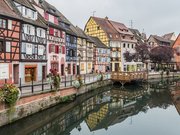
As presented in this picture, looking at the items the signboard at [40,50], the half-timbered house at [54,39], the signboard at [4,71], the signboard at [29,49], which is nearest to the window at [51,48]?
the half-timbered house at [54,39]

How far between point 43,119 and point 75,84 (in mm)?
9402

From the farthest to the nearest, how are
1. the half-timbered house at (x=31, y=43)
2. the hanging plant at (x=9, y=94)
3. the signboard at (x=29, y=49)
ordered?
the signboard at (x=29, y=49) → the half-timbered house at (x=31, y=43) → the hanging plant at (x=9, y=94)

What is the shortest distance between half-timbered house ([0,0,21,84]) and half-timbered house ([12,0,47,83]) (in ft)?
3.01

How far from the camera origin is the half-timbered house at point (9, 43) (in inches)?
984

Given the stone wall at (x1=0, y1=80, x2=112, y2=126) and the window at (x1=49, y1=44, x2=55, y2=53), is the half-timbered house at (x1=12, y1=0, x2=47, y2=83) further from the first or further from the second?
the stone wall at (x1=0, y1=80, x2=112, y2=126)

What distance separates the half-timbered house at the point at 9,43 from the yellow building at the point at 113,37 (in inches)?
1452

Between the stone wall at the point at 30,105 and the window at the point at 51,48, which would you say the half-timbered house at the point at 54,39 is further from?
the stone wall at the point at 30,105

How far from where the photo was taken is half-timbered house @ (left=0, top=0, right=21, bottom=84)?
25.0m

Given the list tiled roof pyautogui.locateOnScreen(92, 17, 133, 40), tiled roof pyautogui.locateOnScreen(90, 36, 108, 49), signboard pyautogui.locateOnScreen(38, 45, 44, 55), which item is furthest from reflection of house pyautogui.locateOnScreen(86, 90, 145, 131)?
tiled roof pyautogui.locateOnScreen(92, 17, 133, 40)

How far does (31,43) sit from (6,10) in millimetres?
5795

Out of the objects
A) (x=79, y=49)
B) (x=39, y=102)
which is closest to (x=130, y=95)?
(x=79, y=49)

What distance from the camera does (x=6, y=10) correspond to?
25.9 metres

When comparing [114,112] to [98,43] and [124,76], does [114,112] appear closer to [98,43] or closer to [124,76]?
[124,76]

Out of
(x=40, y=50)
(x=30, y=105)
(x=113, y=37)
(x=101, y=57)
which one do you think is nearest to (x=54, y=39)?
(x=40, y=50)
